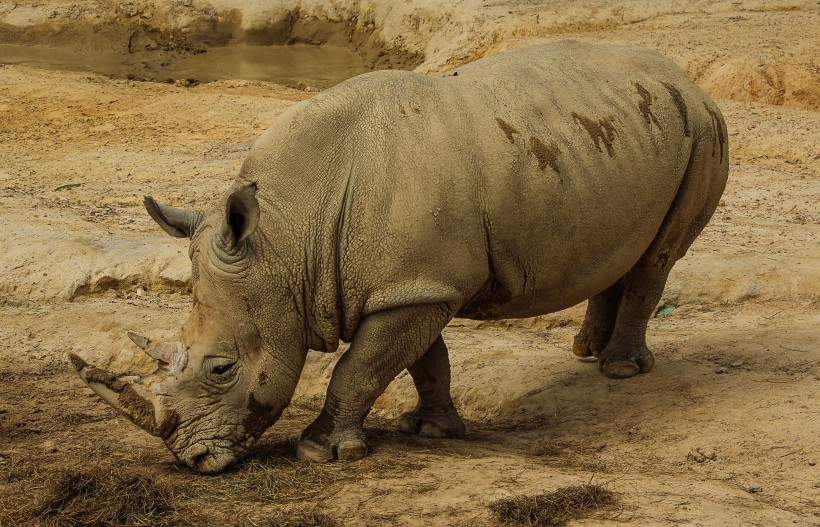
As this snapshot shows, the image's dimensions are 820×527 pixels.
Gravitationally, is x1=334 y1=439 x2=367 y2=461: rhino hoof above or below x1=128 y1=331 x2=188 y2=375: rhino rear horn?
below

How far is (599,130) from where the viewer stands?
6387 mm

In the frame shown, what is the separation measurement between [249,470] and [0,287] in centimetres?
434

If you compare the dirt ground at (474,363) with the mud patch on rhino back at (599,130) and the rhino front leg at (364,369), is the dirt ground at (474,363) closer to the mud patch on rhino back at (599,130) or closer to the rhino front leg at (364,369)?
the rhino front leg at (364,369)

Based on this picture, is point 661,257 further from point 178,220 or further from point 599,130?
point 178,220

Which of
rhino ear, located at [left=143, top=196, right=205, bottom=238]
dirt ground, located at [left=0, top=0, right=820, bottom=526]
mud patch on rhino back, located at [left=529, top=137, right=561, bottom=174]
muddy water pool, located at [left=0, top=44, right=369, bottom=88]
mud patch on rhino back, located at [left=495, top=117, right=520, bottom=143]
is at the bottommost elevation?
muddy water pool, located at [left=0, top=44, right=369, bottom=88]

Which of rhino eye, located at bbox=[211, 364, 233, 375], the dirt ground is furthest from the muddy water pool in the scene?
rhino eye, located at bbox=[211, 364, 233, 375]

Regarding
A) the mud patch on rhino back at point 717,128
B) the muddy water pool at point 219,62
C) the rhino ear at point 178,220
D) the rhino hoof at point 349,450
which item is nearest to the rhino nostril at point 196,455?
the rhino hoof at point 349,450

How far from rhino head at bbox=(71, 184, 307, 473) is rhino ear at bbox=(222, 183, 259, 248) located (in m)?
0.05

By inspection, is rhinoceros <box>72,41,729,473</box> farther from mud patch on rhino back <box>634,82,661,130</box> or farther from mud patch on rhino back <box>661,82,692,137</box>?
mud patch on rhino back <box>661,82,692,137</box>

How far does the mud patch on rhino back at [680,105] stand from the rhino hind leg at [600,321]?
1.47 m

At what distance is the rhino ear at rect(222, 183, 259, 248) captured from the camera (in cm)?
530

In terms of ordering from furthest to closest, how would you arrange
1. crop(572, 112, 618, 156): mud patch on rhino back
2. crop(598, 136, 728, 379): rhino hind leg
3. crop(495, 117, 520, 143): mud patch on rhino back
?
crop(598, 136, 728, 379): rhino hind leg < crop(572, 112, 618, 156): mud patch on rhino back < crop(495, 117, 520, 143): mud patch on rhino back

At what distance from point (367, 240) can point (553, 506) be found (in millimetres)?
1548

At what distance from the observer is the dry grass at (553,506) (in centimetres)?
488
